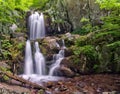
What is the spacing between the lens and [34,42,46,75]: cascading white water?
47.5 ft

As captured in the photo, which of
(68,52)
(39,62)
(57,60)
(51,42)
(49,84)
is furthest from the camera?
A: (51,42)

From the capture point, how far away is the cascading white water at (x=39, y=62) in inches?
570

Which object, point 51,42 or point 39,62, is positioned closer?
point 39,62

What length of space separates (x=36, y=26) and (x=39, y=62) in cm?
641

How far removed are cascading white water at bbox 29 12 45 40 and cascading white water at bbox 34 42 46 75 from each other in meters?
4.49

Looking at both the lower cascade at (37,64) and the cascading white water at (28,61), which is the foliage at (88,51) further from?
the cascading white water at (28,61)

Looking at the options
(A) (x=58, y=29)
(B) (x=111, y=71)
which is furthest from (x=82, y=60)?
(A) (x=58, y=29)

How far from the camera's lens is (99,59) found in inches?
502

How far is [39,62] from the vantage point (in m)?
15.1

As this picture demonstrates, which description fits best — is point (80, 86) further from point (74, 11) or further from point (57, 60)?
point (74, 11)

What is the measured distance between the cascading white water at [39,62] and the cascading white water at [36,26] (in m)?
4.49

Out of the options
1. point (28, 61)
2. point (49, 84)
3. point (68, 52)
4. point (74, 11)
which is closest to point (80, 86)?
point (49, 84)

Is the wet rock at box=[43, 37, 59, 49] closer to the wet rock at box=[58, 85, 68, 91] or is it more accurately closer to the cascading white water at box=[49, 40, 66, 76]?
the cascading white water at box=[49, 40, 66, 76]

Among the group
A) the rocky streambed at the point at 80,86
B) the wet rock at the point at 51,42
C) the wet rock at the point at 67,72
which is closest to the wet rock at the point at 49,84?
the rocky streambed at the point at 80,86
